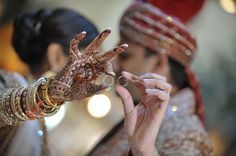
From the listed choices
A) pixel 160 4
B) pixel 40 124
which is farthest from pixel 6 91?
pixel 160 4

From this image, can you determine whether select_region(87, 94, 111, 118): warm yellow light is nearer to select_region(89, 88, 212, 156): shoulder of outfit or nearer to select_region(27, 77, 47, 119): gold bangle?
select_region(89, 88, 212, 156): shoulder of outfit

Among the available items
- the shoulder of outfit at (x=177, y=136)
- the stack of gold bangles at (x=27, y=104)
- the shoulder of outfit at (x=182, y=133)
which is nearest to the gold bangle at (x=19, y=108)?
the stack of gold bangles at (x=27, y=104)

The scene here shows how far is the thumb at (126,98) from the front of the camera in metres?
1.38

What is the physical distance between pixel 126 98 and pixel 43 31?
78 centimetres

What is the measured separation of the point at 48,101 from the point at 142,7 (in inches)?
38.9

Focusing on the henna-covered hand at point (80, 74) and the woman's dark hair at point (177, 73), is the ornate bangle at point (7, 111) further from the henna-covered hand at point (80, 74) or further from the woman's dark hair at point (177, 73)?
the woman's dark hair at point (177, 73)

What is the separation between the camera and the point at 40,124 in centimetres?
157

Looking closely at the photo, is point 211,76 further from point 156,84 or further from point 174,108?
point 156,84

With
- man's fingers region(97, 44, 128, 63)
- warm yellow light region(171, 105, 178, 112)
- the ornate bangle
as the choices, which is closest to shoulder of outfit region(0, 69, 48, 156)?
the ornate bangle

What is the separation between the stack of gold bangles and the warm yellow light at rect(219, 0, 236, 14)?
2.11 m

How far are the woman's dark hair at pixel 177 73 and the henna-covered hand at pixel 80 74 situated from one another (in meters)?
0.88

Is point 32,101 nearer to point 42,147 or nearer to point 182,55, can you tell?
point 42,147

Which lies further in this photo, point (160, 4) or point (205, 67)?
point (205, 67)

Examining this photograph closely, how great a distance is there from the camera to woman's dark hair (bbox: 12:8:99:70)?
1.99 meters
